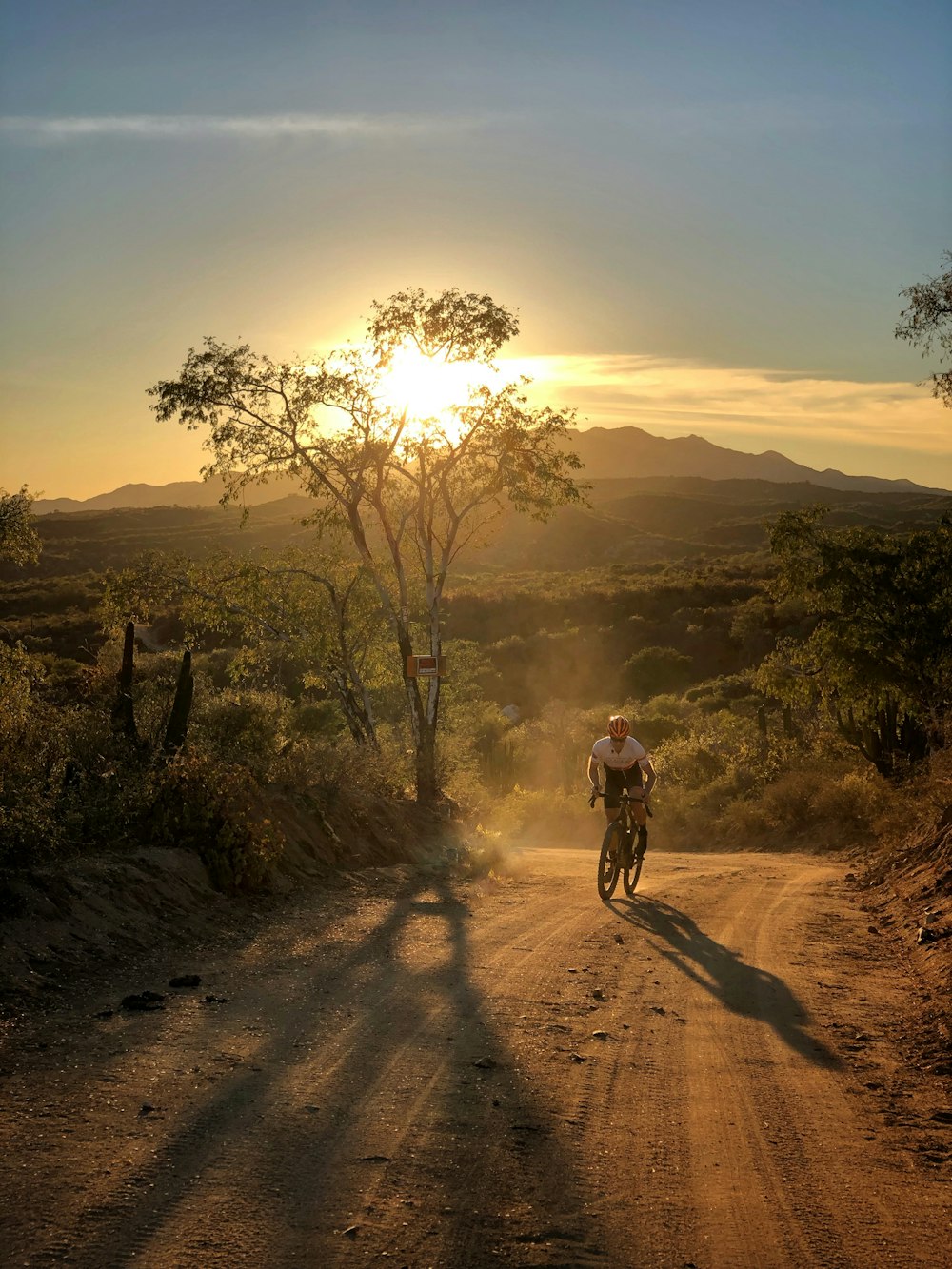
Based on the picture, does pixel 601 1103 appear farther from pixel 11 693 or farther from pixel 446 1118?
pixel 11 693

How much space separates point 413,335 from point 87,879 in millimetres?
12763

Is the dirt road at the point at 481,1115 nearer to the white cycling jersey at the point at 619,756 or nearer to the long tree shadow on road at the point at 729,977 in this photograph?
the long tree shadow on road at the point at 729,977

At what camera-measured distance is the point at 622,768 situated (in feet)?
44.9

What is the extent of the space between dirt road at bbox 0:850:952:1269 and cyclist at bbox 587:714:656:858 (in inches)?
133

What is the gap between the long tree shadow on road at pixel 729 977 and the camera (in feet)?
25.3

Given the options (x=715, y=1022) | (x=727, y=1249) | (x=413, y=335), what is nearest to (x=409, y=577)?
(x=413, y=335)

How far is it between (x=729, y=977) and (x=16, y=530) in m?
9.77

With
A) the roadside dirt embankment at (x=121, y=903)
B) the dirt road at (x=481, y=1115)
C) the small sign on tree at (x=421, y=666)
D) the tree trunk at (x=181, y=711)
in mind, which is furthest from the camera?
the small sign on tree at (x=421, y=666)

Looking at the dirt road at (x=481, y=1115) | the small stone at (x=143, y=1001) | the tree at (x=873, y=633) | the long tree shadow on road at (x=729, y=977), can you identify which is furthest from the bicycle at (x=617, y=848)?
the tree at (x=873, y=633)

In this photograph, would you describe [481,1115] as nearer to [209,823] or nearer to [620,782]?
[209,823]

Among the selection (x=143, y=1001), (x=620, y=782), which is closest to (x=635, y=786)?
(x=620, y=782)

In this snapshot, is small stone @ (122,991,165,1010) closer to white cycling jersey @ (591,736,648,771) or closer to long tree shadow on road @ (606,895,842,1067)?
long tree shadow on road @ (606,895,842,1067)

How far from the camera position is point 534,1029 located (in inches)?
298

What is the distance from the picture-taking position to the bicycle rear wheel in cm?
1359
